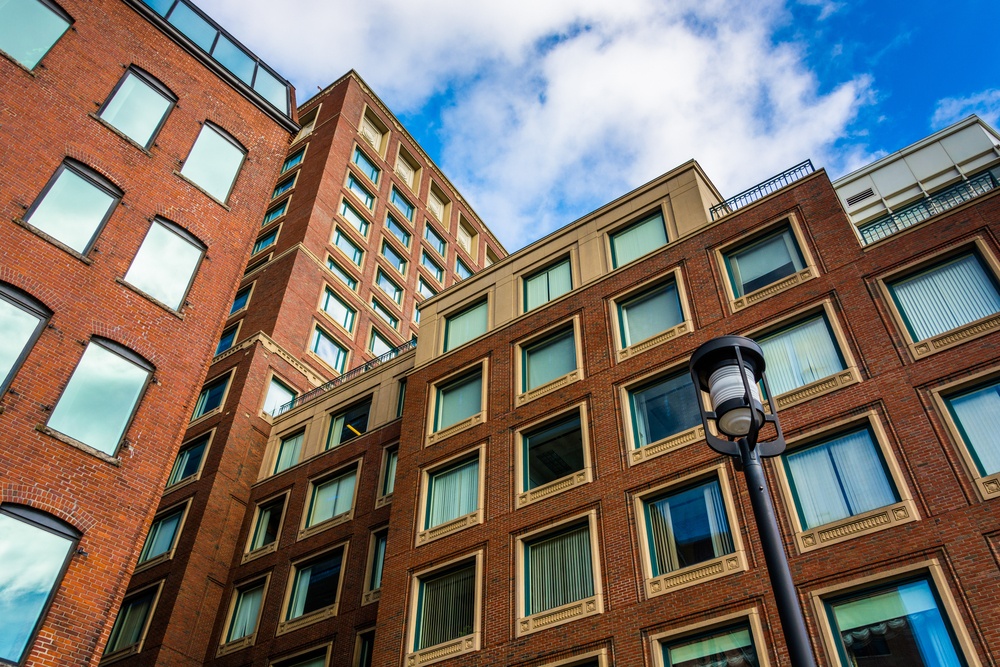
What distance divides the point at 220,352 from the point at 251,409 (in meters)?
7.66

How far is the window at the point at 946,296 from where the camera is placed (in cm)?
2141

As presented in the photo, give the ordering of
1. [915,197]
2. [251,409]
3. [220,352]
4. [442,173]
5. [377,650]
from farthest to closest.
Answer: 1. [442,173]
2. [220,352]
3. [251,409]
4. [915,197]
5. [377,650]

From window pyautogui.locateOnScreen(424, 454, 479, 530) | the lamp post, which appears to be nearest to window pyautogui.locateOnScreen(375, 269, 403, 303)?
window pyautogui.locateOnScreen(424, 454, 479, 530)

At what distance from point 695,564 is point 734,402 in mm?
13402

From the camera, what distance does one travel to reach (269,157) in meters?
29.3

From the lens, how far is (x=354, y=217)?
6278 centimetres

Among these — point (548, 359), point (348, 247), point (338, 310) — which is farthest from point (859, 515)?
point (348, 247)

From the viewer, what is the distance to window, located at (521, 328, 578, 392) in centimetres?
2869

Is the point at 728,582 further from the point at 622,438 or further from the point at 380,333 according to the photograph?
the point at 380,333

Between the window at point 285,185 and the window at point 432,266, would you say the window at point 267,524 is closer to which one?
the window at point 285,185

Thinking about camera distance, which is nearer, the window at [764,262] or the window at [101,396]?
the window at [101,396]

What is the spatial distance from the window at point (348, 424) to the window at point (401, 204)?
3297 centimetres

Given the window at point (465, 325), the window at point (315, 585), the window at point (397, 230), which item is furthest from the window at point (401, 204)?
the window at point (315, 585)

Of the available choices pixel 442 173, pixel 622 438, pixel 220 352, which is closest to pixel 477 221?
pixel 442 173
